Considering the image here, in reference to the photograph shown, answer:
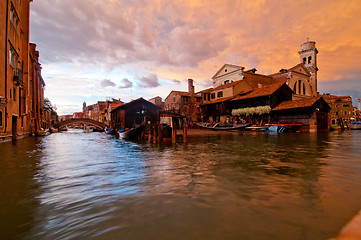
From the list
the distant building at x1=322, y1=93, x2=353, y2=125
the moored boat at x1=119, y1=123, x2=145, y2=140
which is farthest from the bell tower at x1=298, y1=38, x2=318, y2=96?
the moored boat at x1=119, y1=123, x2=145, y2=140

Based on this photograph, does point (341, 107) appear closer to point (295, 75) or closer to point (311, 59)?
point (311, 59)

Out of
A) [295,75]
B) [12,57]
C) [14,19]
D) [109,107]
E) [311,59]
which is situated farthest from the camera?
[109,107]

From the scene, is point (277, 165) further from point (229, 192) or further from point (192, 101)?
point (192, 101)

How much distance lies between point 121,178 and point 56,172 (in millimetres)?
2847

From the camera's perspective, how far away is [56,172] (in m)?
7.10

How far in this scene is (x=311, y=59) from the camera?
43312 mm

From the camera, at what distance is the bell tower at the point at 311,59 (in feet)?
140

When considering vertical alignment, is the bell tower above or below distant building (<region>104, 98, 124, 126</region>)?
above

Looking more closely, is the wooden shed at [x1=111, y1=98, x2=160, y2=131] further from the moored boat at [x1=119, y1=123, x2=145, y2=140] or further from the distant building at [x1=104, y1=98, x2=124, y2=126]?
the distant building at [x1=104, y1=98, x2=124, y2=126]

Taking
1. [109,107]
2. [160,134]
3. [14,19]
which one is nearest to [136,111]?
[160,134]

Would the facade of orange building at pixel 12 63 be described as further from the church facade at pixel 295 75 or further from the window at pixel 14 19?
the church facade at pixel 295 75

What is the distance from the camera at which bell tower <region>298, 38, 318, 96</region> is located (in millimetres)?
42750

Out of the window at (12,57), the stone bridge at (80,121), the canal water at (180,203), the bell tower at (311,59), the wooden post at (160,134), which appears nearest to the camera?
the canal water at (180,203)

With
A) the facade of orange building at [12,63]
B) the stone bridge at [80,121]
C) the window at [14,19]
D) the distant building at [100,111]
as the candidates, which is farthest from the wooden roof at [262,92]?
the distant building at [100,111]
